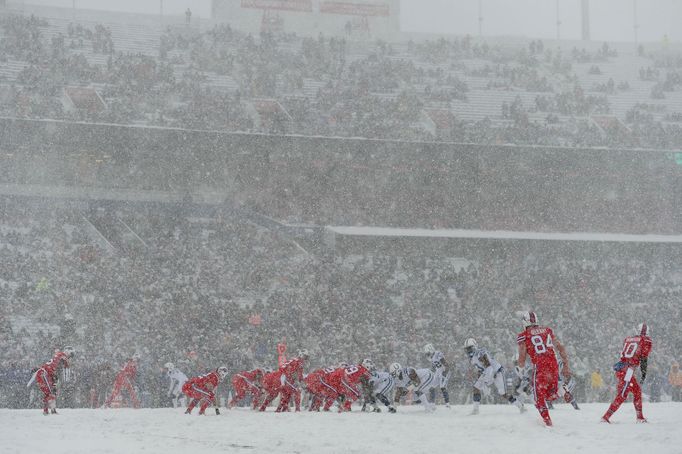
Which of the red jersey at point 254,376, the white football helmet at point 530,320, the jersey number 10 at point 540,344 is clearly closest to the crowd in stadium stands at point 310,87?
the red jersey at point 254,376

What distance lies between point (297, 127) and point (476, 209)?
7468mm

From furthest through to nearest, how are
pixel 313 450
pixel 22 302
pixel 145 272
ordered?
pixel 145 272, pixel 22 302, pixel 313 450

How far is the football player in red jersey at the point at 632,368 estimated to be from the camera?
1418 centimetres

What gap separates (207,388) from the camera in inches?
747

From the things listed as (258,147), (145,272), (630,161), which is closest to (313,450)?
(145,272)

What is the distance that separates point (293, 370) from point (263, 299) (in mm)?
11863

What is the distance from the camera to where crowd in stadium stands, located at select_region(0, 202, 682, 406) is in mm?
26344

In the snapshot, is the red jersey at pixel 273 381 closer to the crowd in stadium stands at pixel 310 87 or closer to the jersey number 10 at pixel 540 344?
the jersey number 10 at pixel 540 344

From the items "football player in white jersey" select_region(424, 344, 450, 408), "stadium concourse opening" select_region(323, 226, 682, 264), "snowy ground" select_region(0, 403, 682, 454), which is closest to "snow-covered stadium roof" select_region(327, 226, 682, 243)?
"stadium concourse opening" select_region(323, 226, 682, 264)

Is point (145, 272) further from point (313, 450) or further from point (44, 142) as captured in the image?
point (313, 450)

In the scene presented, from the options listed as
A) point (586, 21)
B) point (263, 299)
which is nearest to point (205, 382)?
point (263, 299)

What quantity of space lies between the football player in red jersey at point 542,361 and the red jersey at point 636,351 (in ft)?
3.51

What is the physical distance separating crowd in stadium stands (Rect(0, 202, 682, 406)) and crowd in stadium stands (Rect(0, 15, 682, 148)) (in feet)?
14.0

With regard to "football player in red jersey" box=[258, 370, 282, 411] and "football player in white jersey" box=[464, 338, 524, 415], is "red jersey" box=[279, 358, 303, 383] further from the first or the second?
"football player in white jersey" box=[464, 338, 524, 415]
